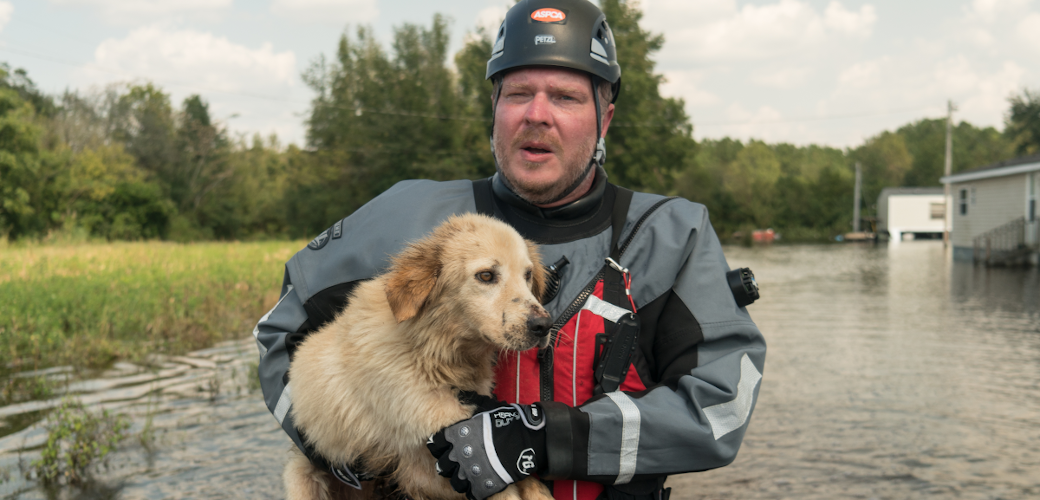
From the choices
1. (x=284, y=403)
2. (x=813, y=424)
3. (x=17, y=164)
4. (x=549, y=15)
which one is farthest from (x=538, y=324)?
(x=17, y=164)

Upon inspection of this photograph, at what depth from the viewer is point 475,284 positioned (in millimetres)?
2805

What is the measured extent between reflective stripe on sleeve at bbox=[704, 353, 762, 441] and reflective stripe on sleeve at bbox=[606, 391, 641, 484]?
293 mm

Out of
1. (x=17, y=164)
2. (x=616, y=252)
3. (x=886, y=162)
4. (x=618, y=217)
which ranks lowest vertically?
(x=616, y=252)

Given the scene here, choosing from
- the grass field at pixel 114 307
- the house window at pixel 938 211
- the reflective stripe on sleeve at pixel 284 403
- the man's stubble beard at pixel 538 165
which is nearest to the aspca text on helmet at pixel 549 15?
the man's stubble beard at pixel 538 165

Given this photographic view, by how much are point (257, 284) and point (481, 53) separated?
1610 inches

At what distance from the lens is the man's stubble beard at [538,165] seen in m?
3.41

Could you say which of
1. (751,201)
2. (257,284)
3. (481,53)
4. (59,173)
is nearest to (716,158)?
(751,201)

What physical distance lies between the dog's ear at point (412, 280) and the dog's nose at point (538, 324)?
0.43 m

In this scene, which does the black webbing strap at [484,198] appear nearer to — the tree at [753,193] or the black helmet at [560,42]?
the black helmet at [560,42]

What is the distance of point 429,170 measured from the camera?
51938 mm

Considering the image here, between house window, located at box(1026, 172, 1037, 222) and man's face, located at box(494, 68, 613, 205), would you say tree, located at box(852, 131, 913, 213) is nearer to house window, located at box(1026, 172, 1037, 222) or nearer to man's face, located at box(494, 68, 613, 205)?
house window, located at box(1026, 172, 1037, 222)

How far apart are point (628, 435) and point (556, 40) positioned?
1829mm

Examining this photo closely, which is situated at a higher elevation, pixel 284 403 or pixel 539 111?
pixel 539 111

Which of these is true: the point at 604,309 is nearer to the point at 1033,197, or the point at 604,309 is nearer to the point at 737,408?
the point at 737,408
